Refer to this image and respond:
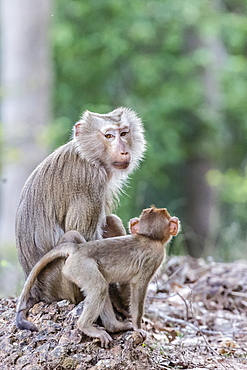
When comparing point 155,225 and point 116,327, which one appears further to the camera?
point 155,225

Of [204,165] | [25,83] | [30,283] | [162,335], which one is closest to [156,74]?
[204,165]

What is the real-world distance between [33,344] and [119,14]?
15.5 metres

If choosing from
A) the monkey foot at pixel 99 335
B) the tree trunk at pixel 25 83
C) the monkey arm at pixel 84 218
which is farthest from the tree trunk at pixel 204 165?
the monkey foot at pixel 99 335

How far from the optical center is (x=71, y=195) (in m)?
5.25

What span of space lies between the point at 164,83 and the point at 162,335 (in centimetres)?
1390

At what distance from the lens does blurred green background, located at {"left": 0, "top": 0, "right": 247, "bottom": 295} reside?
1847 cm

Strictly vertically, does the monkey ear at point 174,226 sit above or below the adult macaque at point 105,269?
above

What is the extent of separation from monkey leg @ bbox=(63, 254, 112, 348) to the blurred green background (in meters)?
12.5

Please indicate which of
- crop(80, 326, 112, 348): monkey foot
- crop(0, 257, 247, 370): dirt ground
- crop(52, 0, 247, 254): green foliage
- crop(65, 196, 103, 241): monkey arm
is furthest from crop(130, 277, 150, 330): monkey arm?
crop(52, 0, 247, 254): green foliage

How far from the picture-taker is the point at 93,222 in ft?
17.0

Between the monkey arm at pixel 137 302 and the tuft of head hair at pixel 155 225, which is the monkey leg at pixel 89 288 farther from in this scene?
the tuft of head hair at pixel 155 225

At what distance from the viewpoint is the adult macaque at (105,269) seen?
470 centimetres

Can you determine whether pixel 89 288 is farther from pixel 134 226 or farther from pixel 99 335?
pixel 134 226

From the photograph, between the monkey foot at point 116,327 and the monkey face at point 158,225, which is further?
the monkey face at point 158,225
